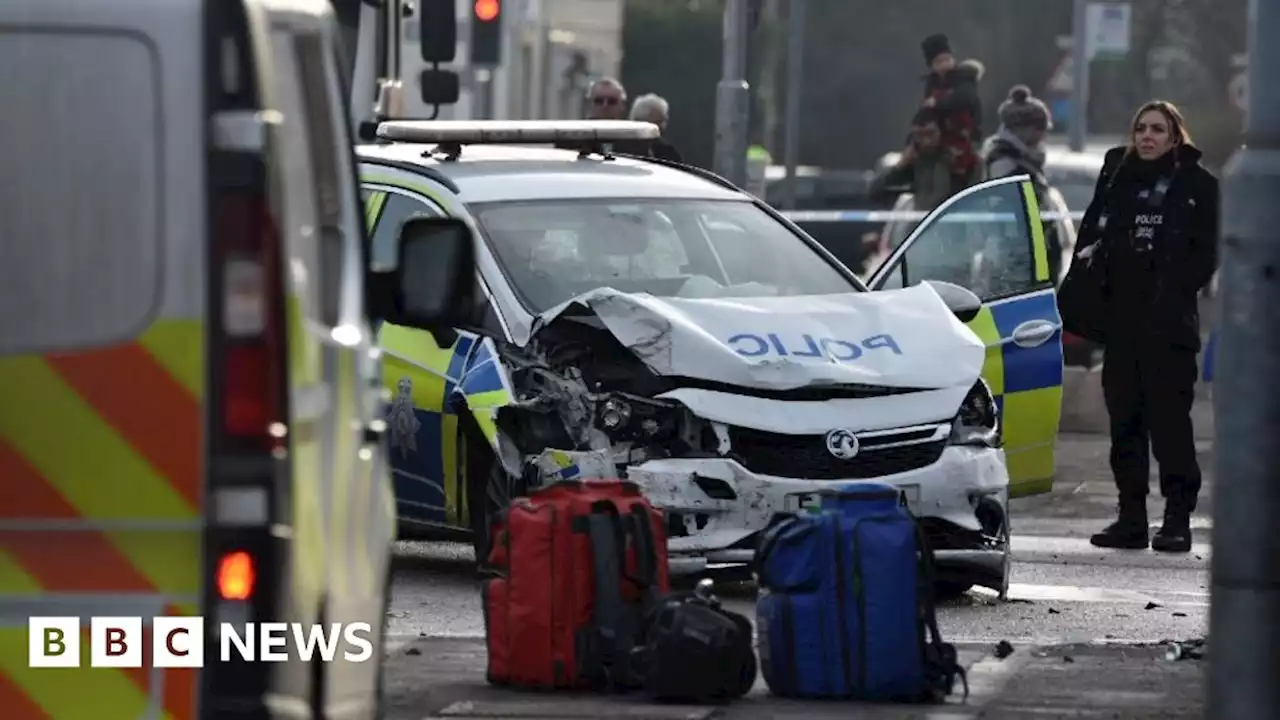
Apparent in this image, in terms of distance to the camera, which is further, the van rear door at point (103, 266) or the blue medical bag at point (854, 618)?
the blue medical bag at point (854, 618)

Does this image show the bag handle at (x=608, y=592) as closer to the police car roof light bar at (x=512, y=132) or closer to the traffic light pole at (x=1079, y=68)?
the police car roof light bar at (x=512, y=132)

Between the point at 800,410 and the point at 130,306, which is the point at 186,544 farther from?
the point at 800,410

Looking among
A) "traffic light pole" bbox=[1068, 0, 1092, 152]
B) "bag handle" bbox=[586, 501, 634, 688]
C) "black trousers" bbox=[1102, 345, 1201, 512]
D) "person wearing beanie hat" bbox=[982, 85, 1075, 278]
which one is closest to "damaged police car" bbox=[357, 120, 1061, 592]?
"black trousers" bbox=[1102, 345, 1201, 512]

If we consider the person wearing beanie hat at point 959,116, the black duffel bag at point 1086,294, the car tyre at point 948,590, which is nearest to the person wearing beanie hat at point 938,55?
the person wearing beanie hat at point 959,116

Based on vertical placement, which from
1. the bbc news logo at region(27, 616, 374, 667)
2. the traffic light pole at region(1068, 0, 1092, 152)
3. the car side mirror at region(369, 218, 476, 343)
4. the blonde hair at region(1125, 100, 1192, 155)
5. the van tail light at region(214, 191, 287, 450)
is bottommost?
the traffic light pole at region(1068, 0, 1092, 152)

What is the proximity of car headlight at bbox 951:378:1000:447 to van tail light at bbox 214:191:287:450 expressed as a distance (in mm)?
5570

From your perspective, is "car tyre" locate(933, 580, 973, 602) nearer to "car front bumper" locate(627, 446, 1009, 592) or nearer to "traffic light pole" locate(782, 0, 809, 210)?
"car front bumper" locate(627, 446, 1009, 592)

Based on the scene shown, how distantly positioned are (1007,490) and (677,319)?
50.0 inches

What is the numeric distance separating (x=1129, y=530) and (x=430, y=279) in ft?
22.8

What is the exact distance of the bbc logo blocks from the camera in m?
5.05

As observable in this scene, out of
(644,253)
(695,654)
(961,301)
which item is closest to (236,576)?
(695,654)

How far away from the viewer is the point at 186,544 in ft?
16.5

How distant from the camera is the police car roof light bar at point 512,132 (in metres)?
11.7

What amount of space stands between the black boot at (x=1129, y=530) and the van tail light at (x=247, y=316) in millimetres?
8259
